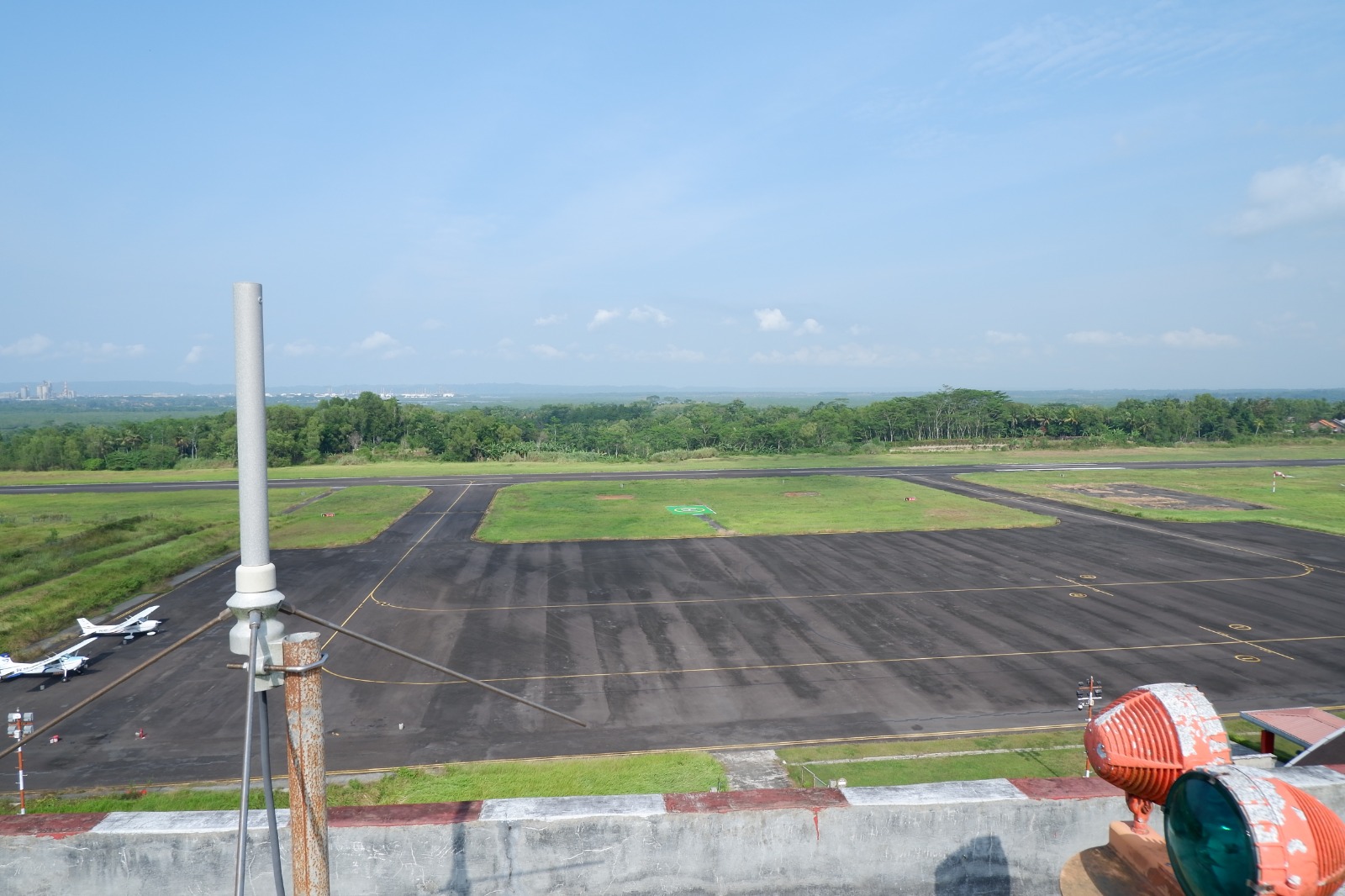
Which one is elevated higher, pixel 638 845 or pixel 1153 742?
pixel 1153 742

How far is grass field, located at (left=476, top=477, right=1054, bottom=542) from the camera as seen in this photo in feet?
166

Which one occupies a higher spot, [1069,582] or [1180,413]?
[1180,413]

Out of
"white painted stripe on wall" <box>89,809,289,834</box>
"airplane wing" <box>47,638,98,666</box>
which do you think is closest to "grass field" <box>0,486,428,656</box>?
A: "airplane wing" <box>47,638,98,666</box>

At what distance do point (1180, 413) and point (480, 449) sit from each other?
362 ft

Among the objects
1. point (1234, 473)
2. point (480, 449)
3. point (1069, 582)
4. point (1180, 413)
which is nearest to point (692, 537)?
point (1069, 582)

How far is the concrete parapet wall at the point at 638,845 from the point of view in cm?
712

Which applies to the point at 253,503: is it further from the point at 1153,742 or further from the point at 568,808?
the point at 1153,742

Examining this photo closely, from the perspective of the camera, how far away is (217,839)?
713cm

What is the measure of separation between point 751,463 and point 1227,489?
155 ft

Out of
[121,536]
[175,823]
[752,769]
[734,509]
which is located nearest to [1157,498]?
[734,509]

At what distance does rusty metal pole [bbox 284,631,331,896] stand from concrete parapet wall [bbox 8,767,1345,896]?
2.21m

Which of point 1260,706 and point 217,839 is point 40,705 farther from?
point 1260,706

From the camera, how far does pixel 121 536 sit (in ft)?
153

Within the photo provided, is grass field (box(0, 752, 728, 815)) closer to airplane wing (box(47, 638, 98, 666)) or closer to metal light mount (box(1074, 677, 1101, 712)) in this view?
metal light mount (box(1074, 677, 1101, 712))
